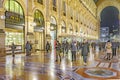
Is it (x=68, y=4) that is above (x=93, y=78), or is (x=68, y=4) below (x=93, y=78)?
above

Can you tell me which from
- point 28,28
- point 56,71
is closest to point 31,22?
point 28,28

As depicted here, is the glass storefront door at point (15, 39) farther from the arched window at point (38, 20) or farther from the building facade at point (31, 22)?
the arched window at point (38, 20)

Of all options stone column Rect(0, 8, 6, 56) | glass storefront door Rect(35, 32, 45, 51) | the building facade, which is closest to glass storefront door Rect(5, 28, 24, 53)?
the building facade

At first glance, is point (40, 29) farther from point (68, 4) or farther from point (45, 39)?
point (68, 4)

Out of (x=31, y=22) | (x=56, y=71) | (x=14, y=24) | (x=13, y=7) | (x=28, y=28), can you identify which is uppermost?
(x=13, y=7)

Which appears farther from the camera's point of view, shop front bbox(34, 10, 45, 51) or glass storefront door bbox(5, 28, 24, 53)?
shop front bbox(34, 10, 45, 51)

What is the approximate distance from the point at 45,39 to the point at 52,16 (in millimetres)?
4432

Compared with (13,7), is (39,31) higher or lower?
lower

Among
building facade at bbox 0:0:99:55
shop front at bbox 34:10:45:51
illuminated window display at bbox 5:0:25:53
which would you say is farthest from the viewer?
shop front at bbox 34:10:45:51

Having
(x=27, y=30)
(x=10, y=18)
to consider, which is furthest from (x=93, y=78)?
(x=27, y=30)

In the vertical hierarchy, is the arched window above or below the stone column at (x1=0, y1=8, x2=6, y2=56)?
above

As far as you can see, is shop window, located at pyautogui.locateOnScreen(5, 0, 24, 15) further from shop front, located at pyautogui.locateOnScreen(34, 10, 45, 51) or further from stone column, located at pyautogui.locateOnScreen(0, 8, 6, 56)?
shop front, located at pyautogui.locateOnScreen(34, 10, 45, 51)

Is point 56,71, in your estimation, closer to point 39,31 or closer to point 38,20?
point 38,20

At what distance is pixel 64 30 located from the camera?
126 ft
